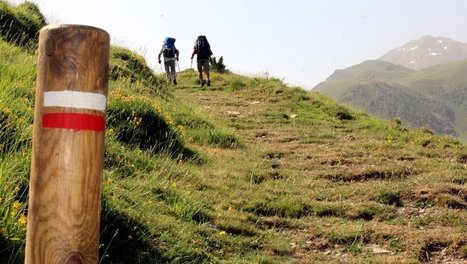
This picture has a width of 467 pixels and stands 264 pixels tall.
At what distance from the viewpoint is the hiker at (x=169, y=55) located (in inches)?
856

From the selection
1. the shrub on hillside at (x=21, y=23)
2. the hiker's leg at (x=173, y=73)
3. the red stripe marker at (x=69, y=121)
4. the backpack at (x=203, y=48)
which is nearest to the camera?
the red stripe marker at (x=69, y=121)

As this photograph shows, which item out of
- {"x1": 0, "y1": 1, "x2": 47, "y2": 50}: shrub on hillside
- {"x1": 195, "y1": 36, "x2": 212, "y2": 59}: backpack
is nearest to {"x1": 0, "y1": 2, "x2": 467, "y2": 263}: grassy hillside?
{"x1": 0, "y1": 1, "x2": 47, "y2": 50}: shrub on hillside

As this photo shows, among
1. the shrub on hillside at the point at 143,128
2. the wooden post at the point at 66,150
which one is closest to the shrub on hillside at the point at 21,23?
the shrub on hillside at the point at 143,128

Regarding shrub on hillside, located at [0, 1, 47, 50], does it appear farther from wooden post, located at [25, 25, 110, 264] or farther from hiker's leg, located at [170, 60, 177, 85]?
wooden post, located at [25, 25, 110, 264]

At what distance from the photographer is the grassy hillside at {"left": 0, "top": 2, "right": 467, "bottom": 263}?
473cm

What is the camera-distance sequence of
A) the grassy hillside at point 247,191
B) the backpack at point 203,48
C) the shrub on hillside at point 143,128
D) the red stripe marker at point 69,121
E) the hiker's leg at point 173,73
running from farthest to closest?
1. the hiker's leg at point 173,73
2. the backpack at point 203,48
3. the shrub on hillside at point 143,128
4. the grassy hillside at point 247,191
5. the red stripe marker at point 69,121

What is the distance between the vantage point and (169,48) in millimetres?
21750

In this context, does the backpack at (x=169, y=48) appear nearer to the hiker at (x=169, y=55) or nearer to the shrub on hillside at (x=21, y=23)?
the hiker at (x=169, y=55)

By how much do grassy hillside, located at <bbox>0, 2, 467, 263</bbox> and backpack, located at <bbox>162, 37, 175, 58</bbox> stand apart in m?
9.27

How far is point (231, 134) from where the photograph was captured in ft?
36.9

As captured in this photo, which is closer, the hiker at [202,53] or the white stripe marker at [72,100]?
the white stripe marker at [72,100]

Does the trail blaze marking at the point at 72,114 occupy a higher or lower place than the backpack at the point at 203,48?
lower

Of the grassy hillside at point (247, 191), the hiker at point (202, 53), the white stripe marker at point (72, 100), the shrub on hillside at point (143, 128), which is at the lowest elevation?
the grassy hillside at point (247, 191)

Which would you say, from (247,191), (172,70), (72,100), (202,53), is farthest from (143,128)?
(172,70)
